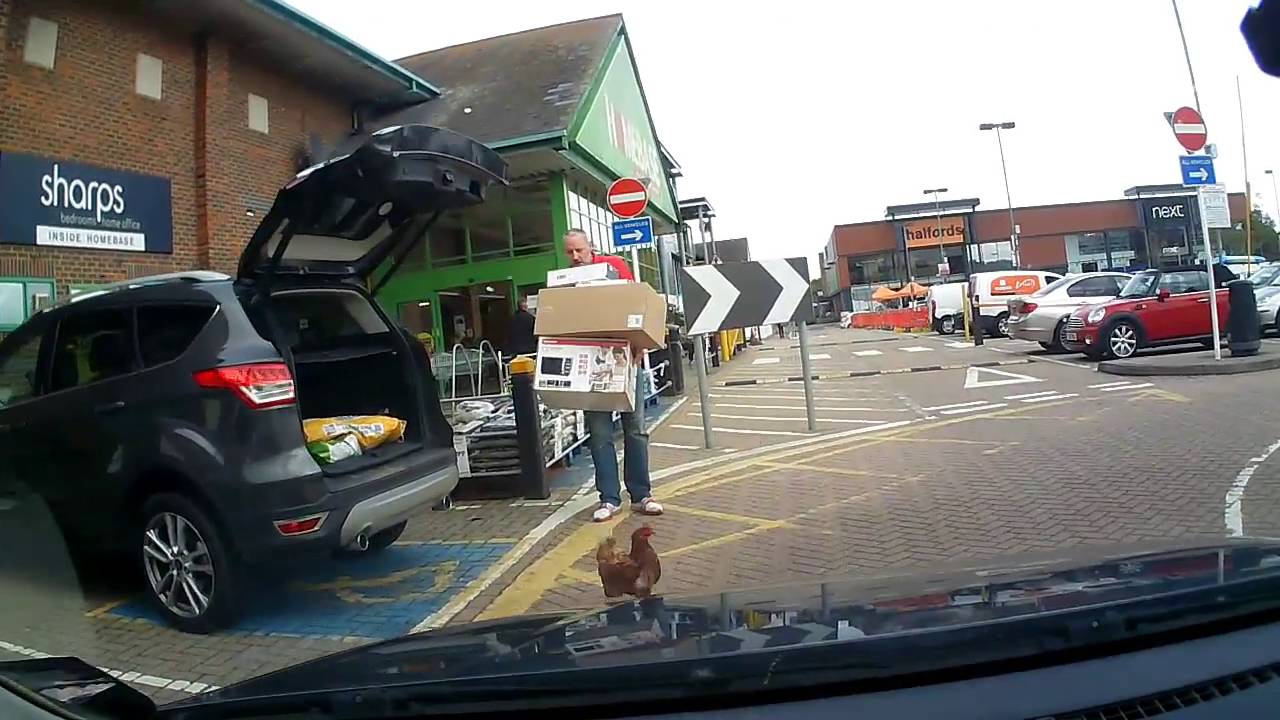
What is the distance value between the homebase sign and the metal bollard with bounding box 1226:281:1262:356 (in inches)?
571

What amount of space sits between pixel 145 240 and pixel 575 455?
6056mm

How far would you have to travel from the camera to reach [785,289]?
9.34 m

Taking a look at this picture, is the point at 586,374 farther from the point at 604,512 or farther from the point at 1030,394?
the point at 1030,394

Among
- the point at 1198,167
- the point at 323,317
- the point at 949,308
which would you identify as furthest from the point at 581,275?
the point at 949,308

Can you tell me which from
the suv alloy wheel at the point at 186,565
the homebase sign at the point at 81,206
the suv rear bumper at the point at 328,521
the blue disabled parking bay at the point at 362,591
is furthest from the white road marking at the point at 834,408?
the suv alloy wheel at the point at 186,565

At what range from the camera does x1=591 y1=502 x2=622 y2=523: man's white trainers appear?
6.06 m

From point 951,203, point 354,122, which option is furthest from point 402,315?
point 951,203

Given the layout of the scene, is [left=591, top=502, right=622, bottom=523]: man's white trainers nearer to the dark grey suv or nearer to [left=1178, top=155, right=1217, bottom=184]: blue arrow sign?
the dark grey suv

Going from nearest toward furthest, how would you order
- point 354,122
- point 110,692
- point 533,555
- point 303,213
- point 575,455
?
1. point 110,692
2. point 303,213
3. point 533,555
4. point 575,455
5. point 354,122

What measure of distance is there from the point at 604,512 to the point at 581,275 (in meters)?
1.69

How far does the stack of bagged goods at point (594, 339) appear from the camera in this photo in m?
5.72

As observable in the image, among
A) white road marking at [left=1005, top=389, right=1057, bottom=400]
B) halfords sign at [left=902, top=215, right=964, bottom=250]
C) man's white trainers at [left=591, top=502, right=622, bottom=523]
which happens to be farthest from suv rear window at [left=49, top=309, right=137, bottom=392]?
halfords sign at [left=902, top=215, right=964, bottom=250]

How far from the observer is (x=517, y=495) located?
Result: 698 cm

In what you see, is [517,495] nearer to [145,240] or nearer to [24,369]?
[24,369]
